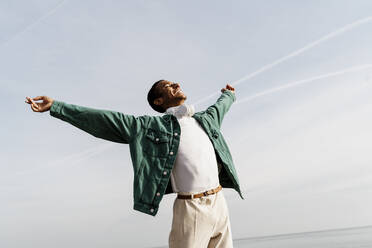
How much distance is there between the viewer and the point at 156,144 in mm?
3100

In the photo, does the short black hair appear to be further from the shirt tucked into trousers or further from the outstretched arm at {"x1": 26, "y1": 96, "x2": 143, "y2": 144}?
the outstretched arm at {"x1": 26, "y1": 96, "x2": 143, "y2": 144}

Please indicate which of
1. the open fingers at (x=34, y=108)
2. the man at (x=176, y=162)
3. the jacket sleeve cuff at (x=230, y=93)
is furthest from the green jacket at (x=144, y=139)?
the jacket sleeve cuff at (x=230, y=93)

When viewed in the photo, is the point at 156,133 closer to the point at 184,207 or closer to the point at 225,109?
the point at 184,207

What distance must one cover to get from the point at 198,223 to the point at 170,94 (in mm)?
1283

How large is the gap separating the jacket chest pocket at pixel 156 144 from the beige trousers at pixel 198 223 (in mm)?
442

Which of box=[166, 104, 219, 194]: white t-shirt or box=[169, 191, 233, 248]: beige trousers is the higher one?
box=[166, 104, 219, 194]: white t-shirt

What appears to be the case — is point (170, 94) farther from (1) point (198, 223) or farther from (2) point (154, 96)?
(1) point (198, 223)

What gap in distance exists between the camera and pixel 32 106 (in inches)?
118

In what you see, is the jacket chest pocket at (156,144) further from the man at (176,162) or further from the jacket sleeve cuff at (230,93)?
the jacket sleeve cuff at (230,93)

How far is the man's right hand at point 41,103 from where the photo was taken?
118 inches

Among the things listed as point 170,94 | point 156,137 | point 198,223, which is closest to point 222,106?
point 170,94

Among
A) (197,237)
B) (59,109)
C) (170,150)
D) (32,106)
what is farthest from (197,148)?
(32,106)

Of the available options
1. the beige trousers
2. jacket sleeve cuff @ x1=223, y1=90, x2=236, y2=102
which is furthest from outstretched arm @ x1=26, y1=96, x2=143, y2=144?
jacket sleeve cuff @ x1=223, y1=90, x2=236, y2=102

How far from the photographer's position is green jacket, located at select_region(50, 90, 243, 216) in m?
2.92
